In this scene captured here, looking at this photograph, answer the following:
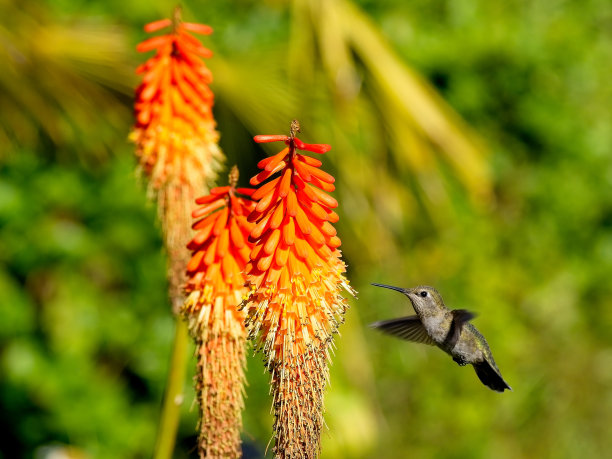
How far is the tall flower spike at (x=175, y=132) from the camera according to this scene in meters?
2.84

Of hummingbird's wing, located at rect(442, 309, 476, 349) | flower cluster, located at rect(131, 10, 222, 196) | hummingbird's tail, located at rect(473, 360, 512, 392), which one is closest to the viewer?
flower cluster, located at rect(131, 10, 222, 196)

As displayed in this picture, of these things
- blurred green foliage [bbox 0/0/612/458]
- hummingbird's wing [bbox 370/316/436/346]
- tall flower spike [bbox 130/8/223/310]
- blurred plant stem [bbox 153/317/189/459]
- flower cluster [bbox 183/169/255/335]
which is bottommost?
blurred plant stem [bbox 153/317/189/459]

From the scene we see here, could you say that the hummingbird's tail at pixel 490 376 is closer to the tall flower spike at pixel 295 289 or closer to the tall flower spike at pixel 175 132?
the tall flower spike at pixel 175 132

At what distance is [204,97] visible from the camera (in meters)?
2.89

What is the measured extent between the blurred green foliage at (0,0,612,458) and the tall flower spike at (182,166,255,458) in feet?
4.39

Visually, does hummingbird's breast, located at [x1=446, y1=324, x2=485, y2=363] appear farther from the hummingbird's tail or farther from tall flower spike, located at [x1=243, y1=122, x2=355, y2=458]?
tall flower spike, located at [x1=243, y1=122, x2=355, y2=458]

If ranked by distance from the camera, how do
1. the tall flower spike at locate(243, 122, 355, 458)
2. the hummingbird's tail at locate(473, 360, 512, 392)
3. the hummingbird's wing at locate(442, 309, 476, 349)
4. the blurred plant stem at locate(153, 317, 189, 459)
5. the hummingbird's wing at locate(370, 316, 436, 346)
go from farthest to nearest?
the hummingbird's tail at locate(473, 360, 512, 392), the hummingbird's wing at locate(370, 316, 436, 346), the hummingbird's wing at locate(442, 309, 476, 349), the blurred plant stem at locate(153, 317, 189, 459), the tall flower spike at locate(243, 122, 355, 458)

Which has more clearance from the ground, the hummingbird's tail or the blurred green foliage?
the blurred green foliage

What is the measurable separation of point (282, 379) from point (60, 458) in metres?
3.98

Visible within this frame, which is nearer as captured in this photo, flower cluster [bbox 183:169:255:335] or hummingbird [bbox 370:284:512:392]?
flower cluster [bbox 183:169:255:335]

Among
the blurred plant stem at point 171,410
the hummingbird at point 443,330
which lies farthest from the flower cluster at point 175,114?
the hummingbird at point 443,330

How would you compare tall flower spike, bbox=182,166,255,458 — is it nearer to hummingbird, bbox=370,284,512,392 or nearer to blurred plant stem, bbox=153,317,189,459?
blurred plant stem, bbox=153,317,189,459

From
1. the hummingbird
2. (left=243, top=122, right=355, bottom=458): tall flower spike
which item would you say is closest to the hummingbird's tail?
the hummingbird

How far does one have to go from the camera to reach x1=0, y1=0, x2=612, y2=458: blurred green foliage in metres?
5.32
